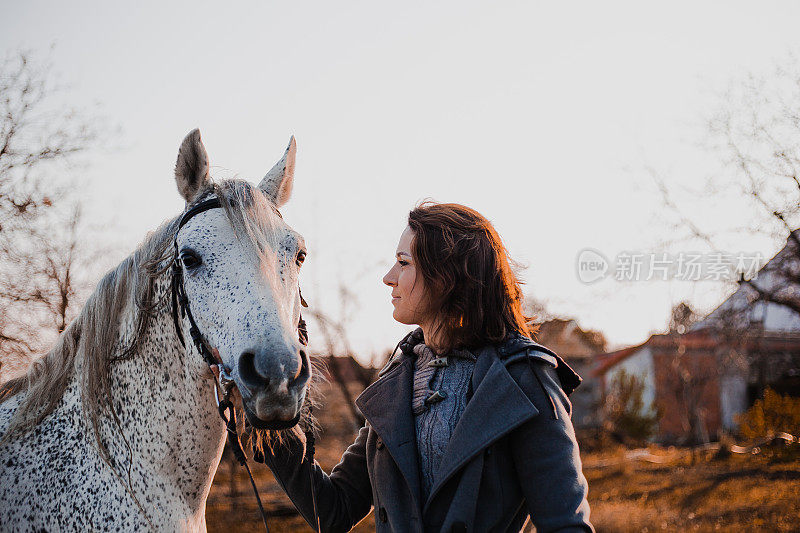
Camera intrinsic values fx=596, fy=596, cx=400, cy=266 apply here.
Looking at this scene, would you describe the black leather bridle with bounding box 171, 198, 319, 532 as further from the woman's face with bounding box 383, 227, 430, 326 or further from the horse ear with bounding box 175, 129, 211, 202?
the woman's face with bounding box 383, 227, 430, 326

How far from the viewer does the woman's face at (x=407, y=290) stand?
2.26 meters

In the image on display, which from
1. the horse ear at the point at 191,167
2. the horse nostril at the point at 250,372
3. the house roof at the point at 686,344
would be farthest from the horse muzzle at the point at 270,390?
the house roof at the point at 686,344

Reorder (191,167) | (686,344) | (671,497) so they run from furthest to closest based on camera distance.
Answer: (686,344) → (671,497) → (191,167)

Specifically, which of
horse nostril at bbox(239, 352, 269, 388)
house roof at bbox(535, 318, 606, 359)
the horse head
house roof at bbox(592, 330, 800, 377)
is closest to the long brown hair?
the horse head

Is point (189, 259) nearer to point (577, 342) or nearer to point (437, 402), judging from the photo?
point (437, 402)

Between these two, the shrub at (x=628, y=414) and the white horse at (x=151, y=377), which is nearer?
the white horse at (x=151, y=377)

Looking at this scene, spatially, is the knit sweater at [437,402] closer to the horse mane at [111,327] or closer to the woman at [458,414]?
the woman at [458,414]

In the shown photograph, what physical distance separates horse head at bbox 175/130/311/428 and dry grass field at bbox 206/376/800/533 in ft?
13.8

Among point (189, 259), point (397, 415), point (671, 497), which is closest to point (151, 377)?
point (189, 259)

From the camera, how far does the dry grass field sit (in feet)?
32.7

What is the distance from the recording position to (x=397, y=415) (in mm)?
2166

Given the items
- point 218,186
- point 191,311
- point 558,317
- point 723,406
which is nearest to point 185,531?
point 191,311

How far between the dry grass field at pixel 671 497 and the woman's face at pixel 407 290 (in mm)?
4037

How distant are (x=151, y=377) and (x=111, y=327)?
26cm
